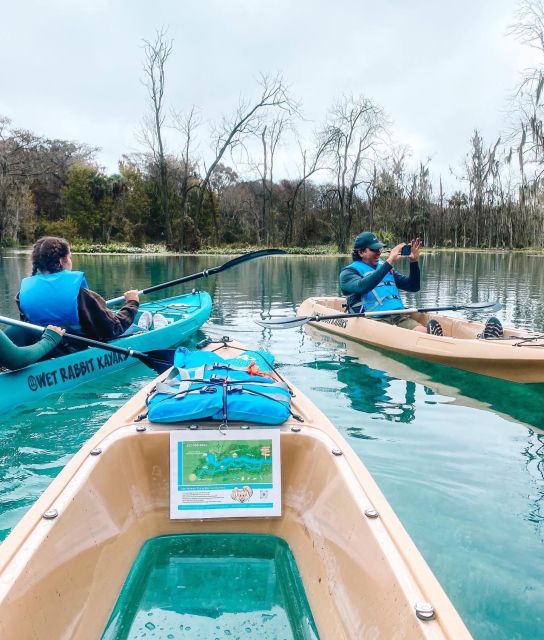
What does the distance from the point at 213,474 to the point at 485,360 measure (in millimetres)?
3511

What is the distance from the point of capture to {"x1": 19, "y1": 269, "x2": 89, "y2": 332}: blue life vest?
425 centimetres

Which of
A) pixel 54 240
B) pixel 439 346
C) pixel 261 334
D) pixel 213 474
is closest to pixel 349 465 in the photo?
pixel 213 474

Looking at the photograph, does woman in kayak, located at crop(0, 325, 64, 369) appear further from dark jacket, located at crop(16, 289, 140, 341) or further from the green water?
the green water

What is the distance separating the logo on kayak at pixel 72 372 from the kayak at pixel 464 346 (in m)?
2.98

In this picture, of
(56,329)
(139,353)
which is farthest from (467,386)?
(56,329)

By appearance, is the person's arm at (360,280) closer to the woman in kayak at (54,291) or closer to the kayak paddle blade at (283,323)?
the kayak paddle blade at (283,323)

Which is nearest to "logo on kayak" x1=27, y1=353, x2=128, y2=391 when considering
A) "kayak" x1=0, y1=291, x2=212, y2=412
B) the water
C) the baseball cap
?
"kayak" x1=0, y1=291, x2=212, y2=412

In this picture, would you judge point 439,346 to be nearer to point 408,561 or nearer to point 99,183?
point 408,561

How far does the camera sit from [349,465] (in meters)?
2.19

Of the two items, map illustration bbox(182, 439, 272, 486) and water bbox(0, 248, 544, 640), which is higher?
map illustration bbox(182, 439, 272, 486)

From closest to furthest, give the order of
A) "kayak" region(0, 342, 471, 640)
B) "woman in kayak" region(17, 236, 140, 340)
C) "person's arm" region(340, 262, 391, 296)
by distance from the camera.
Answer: "kayak" region(0, 342, 471, 640), "woman in kayak" region(17, 236, 140, 340), "person's arm" region(340, 262, 391, 296)

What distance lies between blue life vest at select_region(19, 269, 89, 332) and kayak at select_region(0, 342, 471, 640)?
1.91 meters

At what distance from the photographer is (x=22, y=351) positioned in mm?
3869

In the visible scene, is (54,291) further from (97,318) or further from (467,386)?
(467,386)
